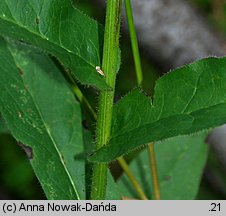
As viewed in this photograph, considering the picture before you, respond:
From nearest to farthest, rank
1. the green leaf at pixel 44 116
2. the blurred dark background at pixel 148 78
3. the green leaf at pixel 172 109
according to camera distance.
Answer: the green leaf at pixel 172 109 < the green leaf at pixel 44 116 < the blurred dark background at pixel 148 78

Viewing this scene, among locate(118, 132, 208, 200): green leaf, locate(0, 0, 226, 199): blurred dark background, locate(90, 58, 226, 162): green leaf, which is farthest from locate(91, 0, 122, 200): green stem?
locate(0, 0, 226, 199): blurred dark background

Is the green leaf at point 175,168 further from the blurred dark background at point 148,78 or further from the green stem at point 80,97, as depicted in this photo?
the blurred dark background at point 148,78

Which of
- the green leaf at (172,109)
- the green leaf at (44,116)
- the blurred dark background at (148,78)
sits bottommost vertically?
the green leaf at (172,109)

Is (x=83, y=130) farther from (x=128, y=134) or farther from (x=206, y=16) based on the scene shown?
(x=206, y=16)

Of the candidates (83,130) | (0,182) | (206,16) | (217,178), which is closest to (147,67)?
(206,16)

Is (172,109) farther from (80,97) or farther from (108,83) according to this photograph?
(80,97)

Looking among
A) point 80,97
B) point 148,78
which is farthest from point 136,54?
point 148,78

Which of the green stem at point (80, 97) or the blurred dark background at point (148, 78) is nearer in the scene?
the green stem at point (80, 97)

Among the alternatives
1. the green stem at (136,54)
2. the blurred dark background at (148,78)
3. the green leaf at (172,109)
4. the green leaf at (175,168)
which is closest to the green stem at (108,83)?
the green leaf at (172,109)
